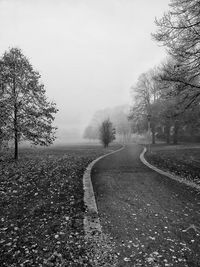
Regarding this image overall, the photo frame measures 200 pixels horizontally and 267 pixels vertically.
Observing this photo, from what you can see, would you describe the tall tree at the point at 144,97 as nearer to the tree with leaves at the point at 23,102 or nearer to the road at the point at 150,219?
the tree with leaves at the point at 23,102

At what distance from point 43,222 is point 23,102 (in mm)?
14554

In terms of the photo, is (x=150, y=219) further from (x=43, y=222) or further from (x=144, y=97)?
(x=144, y=97)

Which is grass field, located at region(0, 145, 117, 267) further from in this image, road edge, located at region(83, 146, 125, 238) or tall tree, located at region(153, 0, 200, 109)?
tall tree, located at region(153, 0, 200, 109)

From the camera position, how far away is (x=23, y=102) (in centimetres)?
1905

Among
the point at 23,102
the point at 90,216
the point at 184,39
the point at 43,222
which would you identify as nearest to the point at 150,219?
the point at 90,216

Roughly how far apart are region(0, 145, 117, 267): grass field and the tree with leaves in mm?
Answer: 7253

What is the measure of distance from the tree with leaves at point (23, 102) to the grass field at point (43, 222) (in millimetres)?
7253

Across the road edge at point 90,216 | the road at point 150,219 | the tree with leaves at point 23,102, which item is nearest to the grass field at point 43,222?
the road edge at point 90,216

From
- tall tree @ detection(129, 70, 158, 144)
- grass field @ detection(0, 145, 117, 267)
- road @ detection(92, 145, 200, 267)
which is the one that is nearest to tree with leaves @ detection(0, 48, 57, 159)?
grass field @ detection(0, 145, 117, 267)

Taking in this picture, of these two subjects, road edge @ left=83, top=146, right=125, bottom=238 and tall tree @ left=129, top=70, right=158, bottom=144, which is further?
tall tree @ left=129, top=70, right=158, bottom=144

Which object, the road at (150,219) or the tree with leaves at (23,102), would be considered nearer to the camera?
the road at (150,219)

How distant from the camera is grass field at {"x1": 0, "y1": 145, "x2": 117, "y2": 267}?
16.4 feet

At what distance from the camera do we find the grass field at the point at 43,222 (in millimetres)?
4996

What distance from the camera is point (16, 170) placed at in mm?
14570
